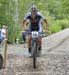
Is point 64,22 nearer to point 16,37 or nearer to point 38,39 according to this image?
point 16,37

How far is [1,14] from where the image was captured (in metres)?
23.9

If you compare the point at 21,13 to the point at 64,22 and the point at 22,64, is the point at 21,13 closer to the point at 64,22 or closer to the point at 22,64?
the point at 22,64

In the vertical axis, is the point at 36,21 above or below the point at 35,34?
above

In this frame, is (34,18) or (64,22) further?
(64,22)

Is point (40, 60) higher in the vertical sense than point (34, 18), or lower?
lower

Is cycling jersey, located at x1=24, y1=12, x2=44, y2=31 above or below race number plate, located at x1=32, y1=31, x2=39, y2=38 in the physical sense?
above

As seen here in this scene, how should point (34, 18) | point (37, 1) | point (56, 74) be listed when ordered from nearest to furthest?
point (56, 74) < point (34, 18) < point (37, 1)

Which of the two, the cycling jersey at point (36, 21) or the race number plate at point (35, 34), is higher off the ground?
the cycling jersey at point (36, 21)

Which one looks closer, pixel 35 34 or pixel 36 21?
pixel 35 34

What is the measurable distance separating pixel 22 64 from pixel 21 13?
15375 millimetres

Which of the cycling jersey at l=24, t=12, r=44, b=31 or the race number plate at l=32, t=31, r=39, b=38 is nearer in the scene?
the race number plate at l=32, t=31, r=39, b=38

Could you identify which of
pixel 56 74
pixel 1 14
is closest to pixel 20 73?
pixel 56 74

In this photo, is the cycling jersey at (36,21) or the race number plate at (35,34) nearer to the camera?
the race number plate at (35,34)

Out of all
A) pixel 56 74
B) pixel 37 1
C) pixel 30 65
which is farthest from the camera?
pixel 37 1
